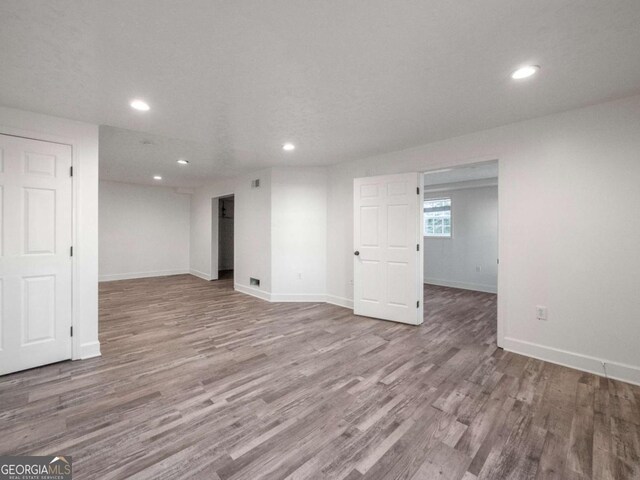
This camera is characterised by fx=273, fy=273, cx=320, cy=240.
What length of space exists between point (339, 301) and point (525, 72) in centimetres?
379

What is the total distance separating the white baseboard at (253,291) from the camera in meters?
5.14

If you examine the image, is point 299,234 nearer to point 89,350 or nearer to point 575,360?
point 89,350

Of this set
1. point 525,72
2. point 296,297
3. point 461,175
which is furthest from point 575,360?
point 461,175

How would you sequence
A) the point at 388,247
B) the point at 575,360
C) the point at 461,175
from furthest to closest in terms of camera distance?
the point at 461,175, the point at 388,247, the point at 575,360

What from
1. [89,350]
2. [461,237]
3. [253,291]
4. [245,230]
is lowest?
[89,350]

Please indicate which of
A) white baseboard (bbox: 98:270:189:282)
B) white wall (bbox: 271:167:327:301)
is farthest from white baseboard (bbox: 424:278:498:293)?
white baseboard (bbox: 98:270:189:282)

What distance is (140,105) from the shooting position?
252cm

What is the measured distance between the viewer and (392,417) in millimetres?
1927

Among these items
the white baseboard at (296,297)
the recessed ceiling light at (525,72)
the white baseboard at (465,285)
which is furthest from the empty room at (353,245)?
the white baseboard at (465,285)

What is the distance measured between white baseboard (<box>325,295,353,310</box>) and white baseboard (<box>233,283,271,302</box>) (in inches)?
43.9

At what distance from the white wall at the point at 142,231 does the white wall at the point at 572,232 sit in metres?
7.51

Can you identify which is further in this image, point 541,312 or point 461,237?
point 461,237

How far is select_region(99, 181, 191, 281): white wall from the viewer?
272 inches

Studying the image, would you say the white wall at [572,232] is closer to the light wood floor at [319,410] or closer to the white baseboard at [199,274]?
the light wood floor at [319,410]
